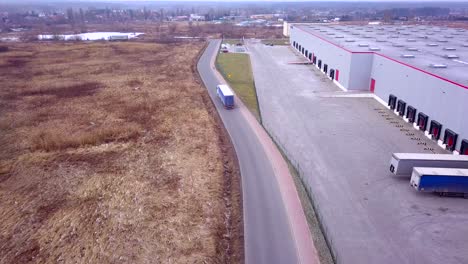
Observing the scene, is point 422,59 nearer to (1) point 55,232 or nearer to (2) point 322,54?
(2) point 322,54

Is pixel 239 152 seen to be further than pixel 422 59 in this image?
No

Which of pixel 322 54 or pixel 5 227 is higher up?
pixel 322 54

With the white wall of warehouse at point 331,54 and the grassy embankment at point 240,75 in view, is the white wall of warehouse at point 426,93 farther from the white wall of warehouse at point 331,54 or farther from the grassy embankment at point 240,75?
the grassy embankment at point 240,75

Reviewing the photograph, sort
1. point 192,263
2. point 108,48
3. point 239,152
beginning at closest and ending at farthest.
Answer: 1. point 192,263
2. point 239,152
3. point 108,48

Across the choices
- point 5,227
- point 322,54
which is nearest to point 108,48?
point 322,54

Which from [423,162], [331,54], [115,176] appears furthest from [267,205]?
[331,54]

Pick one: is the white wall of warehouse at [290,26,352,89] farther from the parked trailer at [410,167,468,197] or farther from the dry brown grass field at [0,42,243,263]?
the parked trailer at [410,167,468,197]
